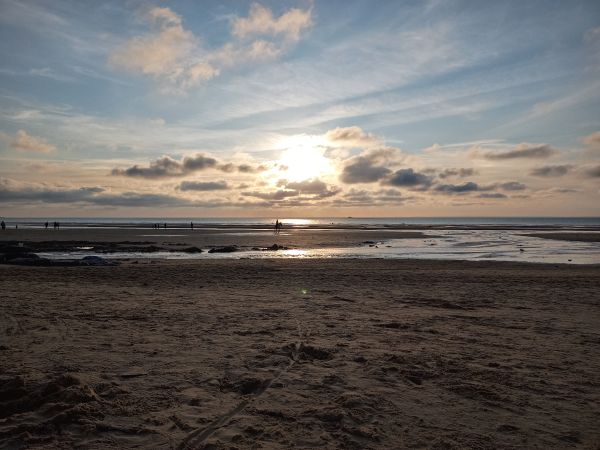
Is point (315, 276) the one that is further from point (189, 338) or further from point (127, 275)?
point (189, 338)

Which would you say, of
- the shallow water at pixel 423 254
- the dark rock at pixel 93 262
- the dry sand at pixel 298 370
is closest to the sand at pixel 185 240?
the shallow water at pixel 423 254

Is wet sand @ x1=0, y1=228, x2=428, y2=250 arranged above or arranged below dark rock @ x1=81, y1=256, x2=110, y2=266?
above

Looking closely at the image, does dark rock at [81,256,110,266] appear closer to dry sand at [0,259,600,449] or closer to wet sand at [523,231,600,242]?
dry sand at [0,259,600,449]

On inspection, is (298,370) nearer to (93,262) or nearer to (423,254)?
(93,262)

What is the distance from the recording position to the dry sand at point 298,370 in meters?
4.93

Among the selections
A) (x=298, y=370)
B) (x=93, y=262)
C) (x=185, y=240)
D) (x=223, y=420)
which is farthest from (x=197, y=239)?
(x=223, y=420)

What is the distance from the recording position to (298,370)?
22.7 ft

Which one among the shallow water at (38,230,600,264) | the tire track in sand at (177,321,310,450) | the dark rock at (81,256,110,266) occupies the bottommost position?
the tire track in sand at (177,321,310,450)

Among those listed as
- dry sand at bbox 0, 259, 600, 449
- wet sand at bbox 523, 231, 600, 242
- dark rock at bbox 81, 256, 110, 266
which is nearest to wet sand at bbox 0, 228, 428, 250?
dark rock at bbox 81, 256, 110, 266

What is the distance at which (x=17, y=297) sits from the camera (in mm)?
12977

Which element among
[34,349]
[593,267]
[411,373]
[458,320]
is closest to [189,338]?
[34,349]

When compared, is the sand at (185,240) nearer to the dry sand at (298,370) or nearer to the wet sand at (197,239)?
the wet sand at (197,239)

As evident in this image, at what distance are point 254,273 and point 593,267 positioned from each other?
1854 centimetres

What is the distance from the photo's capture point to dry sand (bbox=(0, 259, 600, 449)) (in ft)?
16.2
